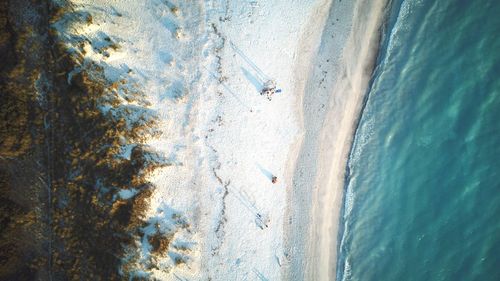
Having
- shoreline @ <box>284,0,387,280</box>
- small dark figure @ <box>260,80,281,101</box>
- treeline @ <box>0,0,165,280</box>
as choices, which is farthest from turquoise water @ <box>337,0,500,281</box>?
treeline @ <box>0,0,165,280</box>

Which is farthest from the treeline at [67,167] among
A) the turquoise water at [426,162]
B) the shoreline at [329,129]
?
the turquoise water at [426,162]

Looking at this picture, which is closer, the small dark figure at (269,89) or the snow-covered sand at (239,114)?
the snow-covered sand at (239,114)

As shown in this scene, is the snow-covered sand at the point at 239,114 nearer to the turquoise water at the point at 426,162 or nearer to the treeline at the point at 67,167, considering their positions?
the treeline at the point at 67,167

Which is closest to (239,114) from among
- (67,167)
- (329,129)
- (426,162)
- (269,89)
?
(269,89)

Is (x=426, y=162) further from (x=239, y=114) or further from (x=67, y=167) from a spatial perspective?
(x=67, y=167)

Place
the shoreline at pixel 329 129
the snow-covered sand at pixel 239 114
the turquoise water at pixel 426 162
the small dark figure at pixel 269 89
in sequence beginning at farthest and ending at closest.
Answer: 1. the turquoise water at pixel 426 162
2. the shoreline at pixel 329 129
3. the small dark figure at pixel 269 89
4. the snow-covered sand at pixel 239 114

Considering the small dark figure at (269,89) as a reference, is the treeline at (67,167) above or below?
below

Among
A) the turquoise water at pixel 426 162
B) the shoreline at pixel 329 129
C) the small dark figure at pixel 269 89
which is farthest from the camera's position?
the turquoise water at pixel 426 162

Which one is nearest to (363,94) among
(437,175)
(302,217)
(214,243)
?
(437,175)
